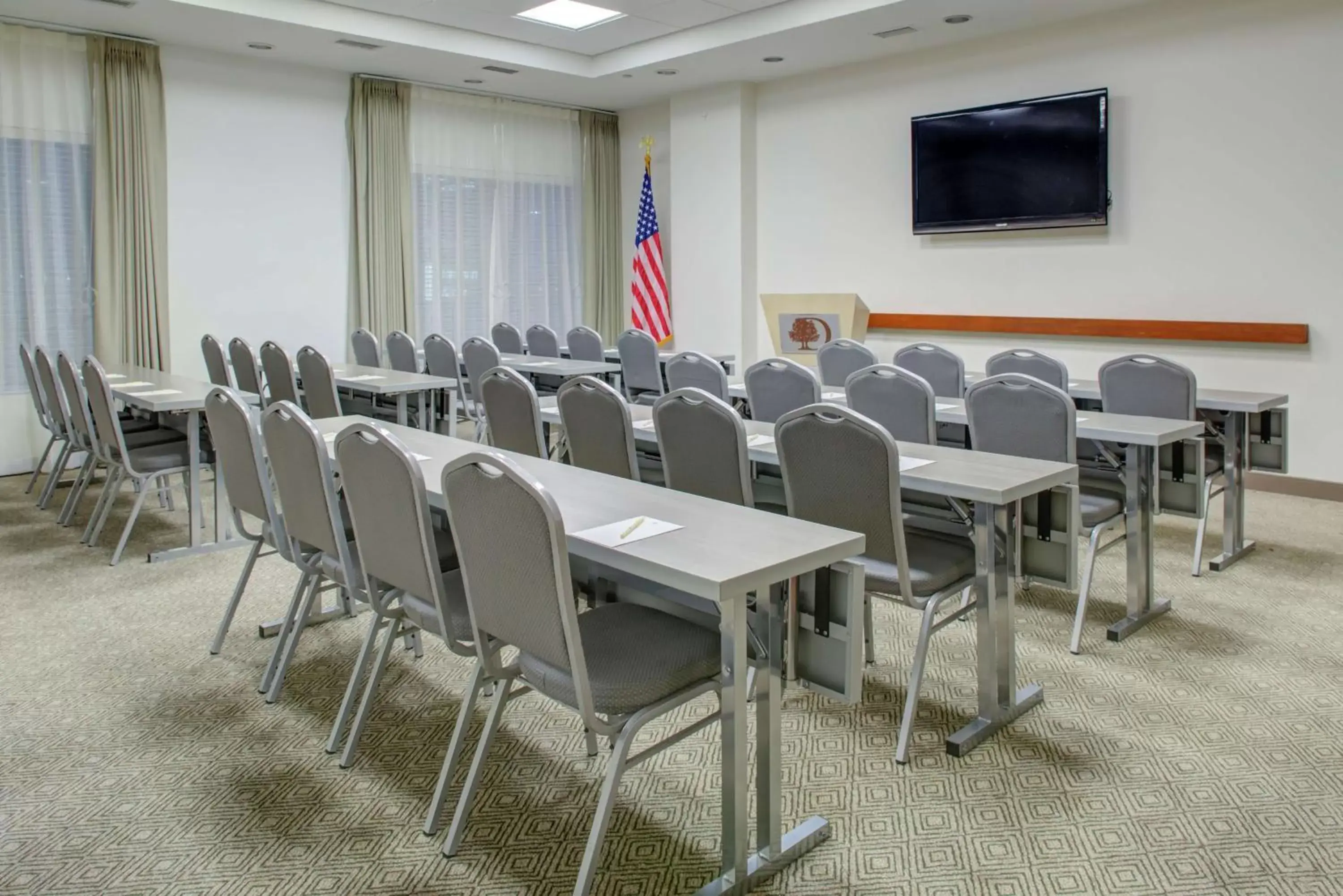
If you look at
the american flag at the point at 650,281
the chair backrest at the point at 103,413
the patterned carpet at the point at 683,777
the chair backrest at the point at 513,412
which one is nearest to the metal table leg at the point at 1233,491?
the patterned carpet at the point at 683,777

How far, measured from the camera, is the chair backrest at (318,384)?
5605mm

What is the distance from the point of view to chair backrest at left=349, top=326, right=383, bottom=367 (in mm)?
7262

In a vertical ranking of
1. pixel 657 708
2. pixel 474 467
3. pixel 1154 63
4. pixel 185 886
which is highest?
pixel 1154 63

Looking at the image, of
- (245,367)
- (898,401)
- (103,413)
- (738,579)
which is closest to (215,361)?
A: (245,367)

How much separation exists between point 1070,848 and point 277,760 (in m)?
2.02

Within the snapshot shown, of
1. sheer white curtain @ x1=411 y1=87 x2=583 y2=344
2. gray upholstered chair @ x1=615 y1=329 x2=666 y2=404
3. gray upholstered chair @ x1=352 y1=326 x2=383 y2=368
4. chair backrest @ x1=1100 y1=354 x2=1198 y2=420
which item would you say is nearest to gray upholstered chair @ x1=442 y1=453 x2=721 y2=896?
chair backrest @ x1=1100 y1=354 x2=1198 y2=420

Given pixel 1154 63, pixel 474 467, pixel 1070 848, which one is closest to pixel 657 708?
pixel 474 467

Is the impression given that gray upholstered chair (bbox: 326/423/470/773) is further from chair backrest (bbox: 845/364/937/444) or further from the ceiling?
the ceiling

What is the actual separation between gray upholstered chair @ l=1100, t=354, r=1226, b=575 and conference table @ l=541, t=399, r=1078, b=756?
5.67ft

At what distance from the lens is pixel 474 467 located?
1.98 meters

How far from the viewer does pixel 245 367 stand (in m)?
6.38

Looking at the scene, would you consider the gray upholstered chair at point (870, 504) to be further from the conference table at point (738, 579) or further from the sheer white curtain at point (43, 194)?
the sheer white curtain at point (43, 194)

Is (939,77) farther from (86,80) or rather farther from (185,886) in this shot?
(185,886)

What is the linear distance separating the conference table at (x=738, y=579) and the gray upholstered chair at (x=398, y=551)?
15 centimetres
